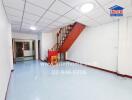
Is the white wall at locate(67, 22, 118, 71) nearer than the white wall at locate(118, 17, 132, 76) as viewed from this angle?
No

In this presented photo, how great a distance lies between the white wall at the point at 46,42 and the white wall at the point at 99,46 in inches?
91.3

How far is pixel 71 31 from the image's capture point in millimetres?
5277

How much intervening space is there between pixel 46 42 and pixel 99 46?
14.5 feet

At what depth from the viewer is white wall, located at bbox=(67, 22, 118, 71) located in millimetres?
4160

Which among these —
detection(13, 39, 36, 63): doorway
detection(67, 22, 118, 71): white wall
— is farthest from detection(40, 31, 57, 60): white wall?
detection(67, 22, 118, 71): white wall

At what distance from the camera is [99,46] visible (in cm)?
480

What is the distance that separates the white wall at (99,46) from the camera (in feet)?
13.6

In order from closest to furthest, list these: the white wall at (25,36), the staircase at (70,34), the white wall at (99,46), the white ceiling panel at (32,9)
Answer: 1. the white ceiling panel at (32,9)
2. the white wall at (99,46)
3. the staircase at (70,34)
4. the white wall at (25,36)

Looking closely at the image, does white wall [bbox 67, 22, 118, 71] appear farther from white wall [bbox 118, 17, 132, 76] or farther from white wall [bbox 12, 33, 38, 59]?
white wall [bbox 12, 33, 38, 59]

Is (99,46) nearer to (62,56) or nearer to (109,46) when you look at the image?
(109,46)

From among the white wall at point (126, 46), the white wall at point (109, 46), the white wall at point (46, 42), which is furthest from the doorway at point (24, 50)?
the white wall at point (126, 46)

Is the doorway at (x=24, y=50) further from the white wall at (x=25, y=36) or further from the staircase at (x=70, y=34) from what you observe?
the staircase at (x=70, y=34)

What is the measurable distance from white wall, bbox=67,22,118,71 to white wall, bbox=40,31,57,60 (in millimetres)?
2318

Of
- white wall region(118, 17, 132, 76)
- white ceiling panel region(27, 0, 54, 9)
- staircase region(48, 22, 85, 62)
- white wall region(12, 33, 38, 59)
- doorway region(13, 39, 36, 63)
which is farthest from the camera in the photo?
doorway region(13, 39, 36, 63)
